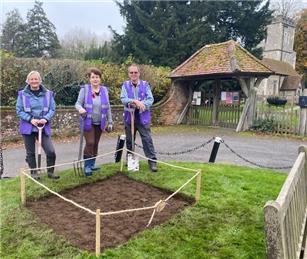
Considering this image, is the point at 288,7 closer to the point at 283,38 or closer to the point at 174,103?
the point at 283,38

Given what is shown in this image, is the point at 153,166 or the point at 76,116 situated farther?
the point at 76,116

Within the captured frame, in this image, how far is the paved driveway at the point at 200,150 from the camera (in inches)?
346

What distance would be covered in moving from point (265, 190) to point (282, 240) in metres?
3.50

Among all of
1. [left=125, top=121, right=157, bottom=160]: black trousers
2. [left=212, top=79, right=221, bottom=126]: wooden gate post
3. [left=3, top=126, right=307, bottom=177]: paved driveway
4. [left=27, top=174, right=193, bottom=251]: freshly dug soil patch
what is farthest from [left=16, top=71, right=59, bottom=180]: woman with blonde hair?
[left=212, top=79, right=221, bottom=126]: wooden gate post

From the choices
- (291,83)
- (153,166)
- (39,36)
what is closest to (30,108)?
(153,166)

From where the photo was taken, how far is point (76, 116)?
12922mm

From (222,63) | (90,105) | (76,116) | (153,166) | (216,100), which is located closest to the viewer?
(90,105)

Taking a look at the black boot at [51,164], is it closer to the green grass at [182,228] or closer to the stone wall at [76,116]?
the green grass at [182,228]

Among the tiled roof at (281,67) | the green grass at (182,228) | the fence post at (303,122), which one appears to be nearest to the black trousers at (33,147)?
the green grass at (182,228)

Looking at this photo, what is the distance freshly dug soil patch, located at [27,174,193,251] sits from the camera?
3904 mm

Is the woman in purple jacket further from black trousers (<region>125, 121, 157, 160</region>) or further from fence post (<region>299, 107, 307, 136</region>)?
fence post (<region>299, 107, 307, 136</region>)

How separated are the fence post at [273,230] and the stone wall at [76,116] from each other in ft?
33.9

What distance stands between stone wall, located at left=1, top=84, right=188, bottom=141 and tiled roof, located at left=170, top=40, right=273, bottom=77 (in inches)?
46.9

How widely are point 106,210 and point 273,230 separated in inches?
106
